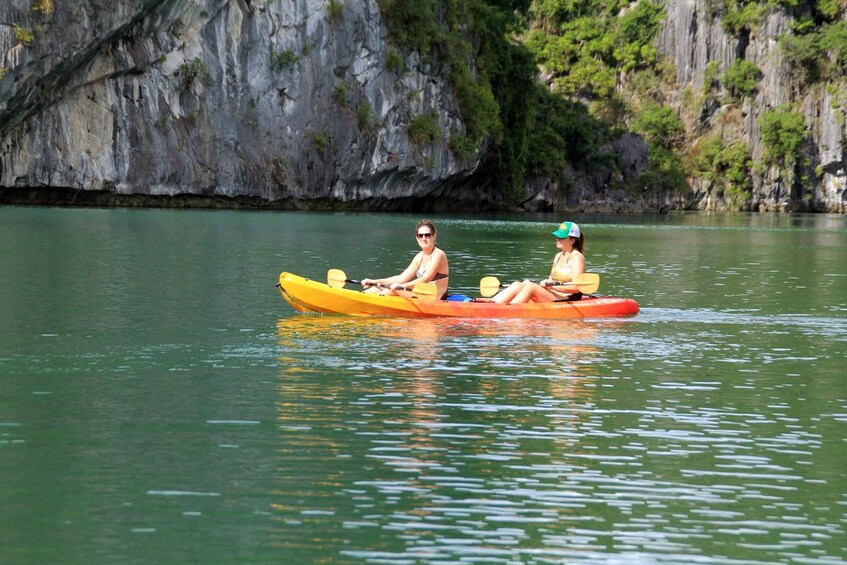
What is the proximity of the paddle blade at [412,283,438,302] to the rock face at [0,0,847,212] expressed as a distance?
37.4 m

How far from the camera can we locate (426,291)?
17125mm

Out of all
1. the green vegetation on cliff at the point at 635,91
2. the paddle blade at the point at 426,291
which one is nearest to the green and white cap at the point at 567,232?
the paddle blade at the point at 426,291

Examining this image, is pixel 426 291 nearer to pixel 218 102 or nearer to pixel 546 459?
pixel 546 459

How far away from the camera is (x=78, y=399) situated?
10.9 m

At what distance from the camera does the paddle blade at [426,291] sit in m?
17.1

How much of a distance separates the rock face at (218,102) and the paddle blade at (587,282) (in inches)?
1495

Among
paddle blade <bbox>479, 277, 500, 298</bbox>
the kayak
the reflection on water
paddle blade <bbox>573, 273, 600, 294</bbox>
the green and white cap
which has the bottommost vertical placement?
the reflection on water

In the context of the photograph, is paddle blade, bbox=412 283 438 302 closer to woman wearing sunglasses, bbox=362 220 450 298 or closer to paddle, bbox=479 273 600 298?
woman wearing sunglasses, bbox=362 220 450 298

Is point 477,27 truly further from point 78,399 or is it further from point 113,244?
point 78,399

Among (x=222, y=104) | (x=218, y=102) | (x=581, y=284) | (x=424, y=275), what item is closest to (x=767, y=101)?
(x=222, y=104)

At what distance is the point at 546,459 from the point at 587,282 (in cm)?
897

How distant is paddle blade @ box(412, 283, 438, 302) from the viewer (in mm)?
17125

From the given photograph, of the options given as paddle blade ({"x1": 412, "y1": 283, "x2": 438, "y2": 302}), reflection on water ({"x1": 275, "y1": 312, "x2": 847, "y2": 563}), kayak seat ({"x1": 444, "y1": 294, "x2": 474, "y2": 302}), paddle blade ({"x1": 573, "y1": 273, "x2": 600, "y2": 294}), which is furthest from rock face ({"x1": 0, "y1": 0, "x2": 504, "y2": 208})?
reflection on water ({"x1": 275, "y1": 312, "x2": 847, "y2": 563})

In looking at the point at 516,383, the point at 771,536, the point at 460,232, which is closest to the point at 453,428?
the point at 516,383
